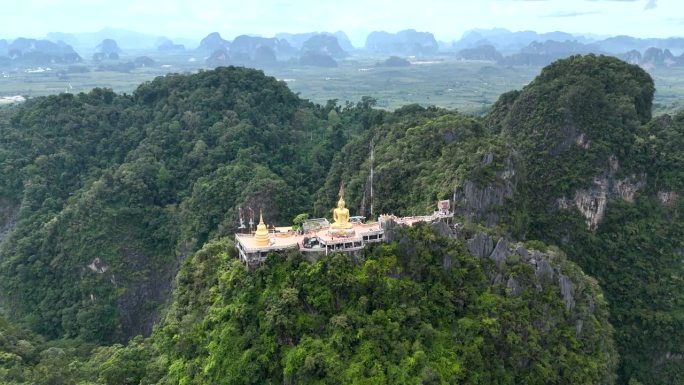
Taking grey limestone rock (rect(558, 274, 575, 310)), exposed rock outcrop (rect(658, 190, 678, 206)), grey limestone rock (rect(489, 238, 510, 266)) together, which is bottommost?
grey limestone rock (rect(558, 274, 575, 310))

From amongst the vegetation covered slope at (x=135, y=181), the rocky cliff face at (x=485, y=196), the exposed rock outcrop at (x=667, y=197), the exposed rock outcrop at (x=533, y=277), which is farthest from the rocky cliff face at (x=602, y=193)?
the vegetation covered slope at (x=135, y=181)

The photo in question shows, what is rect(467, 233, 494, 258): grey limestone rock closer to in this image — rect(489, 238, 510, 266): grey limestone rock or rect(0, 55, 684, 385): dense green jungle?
rect(0, 55, 684, 385): dense green jungle

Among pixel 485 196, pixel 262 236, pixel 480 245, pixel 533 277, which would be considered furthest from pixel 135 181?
pixel 533 277

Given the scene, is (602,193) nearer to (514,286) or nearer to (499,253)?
(499,253)

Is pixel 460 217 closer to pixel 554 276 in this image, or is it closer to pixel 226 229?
pixel 554 276

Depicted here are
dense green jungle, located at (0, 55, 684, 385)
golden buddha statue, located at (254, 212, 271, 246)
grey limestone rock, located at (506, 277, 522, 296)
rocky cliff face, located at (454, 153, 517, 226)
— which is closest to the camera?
dense green jungle, located at (0, 55, 684, 385)

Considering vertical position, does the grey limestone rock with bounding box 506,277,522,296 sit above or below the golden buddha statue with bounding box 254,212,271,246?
below

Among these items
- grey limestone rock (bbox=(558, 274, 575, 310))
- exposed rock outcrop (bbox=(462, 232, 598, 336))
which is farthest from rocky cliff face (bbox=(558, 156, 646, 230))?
grey limestone rock (bbox=(558, 274, 575, 310))

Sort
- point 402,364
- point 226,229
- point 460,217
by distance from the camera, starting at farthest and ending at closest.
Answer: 1. point 226,229
2. point 460,217
3. point 402,364

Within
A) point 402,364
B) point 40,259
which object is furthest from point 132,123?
point 402,364
